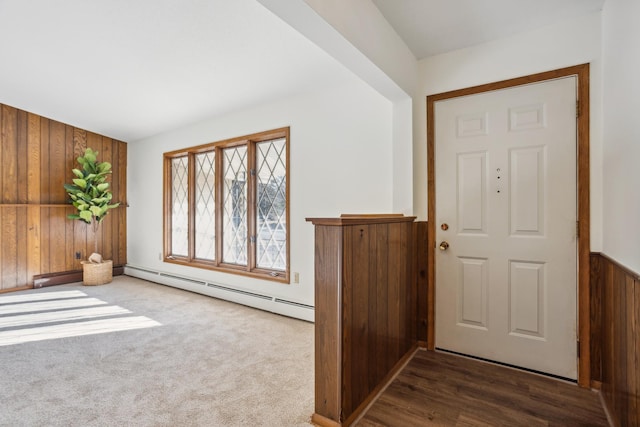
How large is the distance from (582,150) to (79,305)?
16.4 ft

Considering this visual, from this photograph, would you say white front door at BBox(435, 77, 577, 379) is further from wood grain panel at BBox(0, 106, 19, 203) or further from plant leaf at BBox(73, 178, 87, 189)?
wood grain panel at BBox(0, 106, 19, 203)

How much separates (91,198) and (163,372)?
3720 mm

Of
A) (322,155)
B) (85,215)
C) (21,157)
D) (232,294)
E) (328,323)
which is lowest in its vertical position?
(232,294)

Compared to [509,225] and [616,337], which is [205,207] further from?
[616,337]

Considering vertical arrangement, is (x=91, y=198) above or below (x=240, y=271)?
above

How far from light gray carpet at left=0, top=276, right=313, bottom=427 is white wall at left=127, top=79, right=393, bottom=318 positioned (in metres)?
0.68

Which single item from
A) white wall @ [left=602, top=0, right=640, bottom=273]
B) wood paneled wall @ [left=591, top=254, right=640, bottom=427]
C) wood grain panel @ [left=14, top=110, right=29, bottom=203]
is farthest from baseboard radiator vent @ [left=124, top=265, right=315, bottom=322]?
white wall @ [left=602, top=0, right=640, bottom=273]

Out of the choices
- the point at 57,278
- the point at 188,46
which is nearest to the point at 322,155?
the point at 188,46

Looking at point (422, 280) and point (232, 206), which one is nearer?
point (422, 280)

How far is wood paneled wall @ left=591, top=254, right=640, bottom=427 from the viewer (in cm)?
130

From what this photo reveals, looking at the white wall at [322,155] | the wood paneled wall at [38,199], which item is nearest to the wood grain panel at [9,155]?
the wood paneled wall at [38,199]

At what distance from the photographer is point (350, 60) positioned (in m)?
1.93

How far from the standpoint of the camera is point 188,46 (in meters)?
2.58

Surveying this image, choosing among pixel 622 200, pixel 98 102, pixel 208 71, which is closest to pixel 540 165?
pixel 622 200
